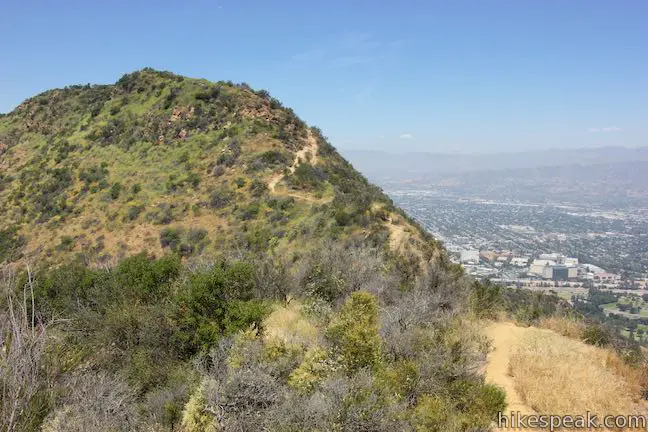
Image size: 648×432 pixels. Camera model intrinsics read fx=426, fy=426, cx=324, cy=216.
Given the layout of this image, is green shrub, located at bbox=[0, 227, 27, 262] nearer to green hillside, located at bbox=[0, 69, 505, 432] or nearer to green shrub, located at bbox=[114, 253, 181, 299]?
green hillside, located at bbox=[0, 69, 505, 432]

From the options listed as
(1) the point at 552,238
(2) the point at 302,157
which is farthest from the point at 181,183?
(1) the point at 552,238

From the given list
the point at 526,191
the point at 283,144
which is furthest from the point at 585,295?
the point at 526,191

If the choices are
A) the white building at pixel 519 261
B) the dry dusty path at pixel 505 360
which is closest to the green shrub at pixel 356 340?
the dry dusty path at pixel 505 360

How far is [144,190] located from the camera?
31.3 meters

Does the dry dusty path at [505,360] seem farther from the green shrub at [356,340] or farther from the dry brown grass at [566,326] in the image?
the green shrub at [356,340]

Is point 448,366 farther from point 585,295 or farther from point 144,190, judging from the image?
point 585,295

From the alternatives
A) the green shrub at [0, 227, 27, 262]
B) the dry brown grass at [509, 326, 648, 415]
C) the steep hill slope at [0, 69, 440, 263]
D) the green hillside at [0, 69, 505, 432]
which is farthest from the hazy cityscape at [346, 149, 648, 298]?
the green shrub at [0, 227, 27, 262]

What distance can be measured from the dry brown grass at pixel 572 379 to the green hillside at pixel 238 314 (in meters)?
0.75

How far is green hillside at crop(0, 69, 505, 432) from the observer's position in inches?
191

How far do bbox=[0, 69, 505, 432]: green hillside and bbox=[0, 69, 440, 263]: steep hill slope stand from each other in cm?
18

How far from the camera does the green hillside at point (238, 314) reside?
4840 mm

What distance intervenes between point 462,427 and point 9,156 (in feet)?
166

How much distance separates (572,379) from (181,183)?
28.7 metres

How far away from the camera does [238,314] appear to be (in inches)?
316
